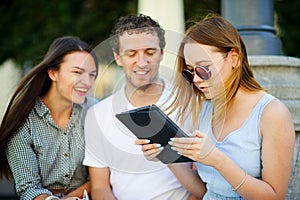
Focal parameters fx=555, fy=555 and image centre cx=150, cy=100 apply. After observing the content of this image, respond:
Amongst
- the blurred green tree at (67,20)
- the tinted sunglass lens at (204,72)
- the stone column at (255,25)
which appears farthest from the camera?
the blurred green tree at (67,20)

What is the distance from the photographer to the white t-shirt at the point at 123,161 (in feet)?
8.64

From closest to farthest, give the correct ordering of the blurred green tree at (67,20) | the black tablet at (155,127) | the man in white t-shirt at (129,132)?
the black tablet at (155,127) → the man in white t-shirt at (129,132) → the blurred green tree at (67,20)

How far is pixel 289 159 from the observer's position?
224 cm

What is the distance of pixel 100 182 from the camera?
2.74m

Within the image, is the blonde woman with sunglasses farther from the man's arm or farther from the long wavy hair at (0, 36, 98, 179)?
the long wavy hair at (0, 36, 98, 179)

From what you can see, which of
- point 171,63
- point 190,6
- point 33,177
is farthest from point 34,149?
point 190,6

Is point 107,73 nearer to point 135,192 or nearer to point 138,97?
point 138,97

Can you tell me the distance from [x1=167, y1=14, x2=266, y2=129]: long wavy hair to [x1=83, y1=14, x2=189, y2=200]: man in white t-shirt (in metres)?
0.13

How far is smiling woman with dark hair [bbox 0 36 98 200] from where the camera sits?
2.79m

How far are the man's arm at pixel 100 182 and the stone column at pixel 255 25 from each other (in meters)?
1.10

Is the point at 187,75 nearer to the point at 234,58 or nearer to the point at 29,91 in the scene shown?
the point at 234,58

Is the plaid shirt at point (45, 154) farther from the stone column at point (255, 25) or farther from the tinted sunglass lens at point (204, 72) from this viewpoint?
the stone column at point (255, 25)

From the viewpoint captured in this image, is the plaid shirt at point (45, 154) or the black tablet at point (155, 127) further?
the plaid shirt at point (45, 154)

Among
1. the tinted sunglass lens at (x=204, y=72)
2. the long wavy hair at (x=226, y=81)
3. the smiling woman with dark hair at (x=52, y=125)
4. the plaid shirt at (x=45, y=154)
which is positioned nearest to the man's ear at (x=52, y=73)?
the smiling woman with dark hair at (x=52, y=125)
